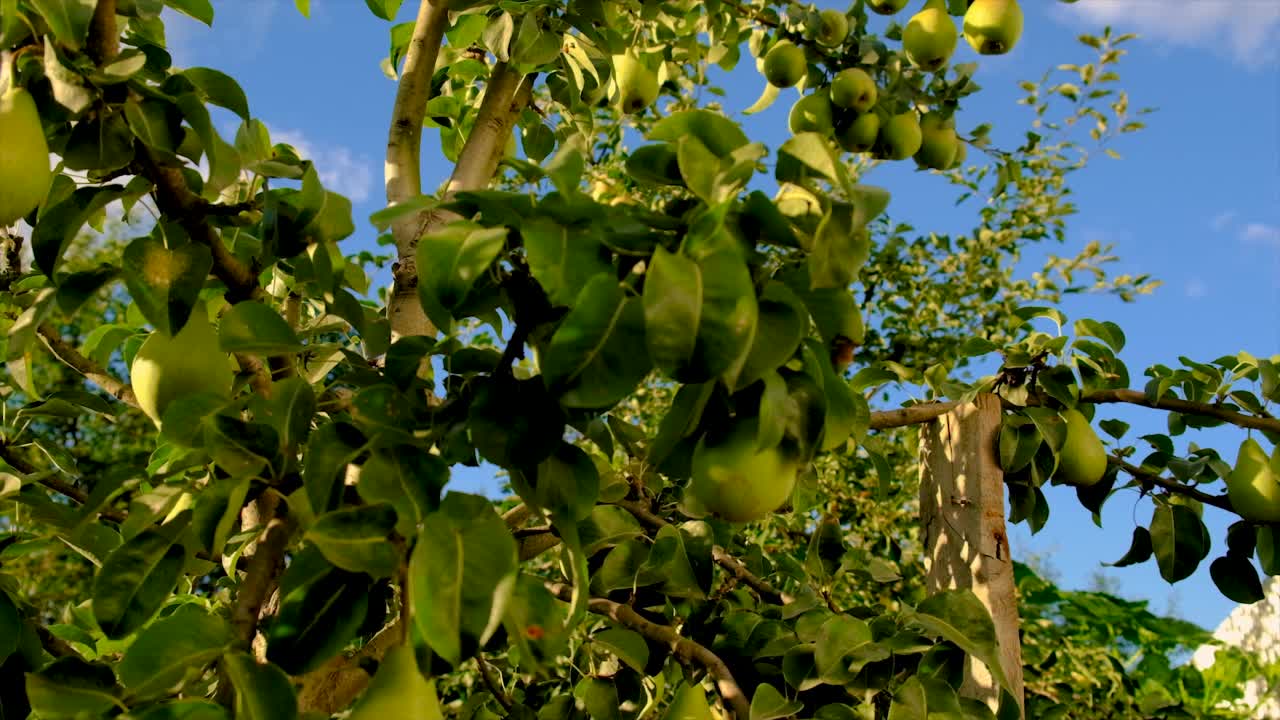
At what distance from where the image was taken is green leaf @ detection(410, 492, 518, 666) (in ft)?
1.99

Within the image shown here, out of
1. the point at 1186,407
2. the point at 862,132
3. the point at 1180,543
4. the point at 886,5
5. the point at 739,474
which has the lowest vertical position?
the point at 739,474

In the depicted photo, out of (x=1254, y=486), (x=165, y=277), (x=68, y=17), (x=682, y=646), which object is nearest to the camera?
(x=68, y=17)

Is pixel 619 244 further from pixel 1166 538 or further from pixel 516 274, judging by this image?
pixel 1166 538

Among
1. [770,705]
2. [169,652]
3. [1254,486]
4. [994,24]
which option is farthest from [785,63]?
[169,652]

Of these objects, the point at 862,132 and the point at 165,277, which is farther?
the point at 862,132

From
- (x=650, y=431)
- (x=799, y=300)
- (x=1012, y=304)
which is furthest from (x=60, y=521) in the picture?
(x=1012, y=304)

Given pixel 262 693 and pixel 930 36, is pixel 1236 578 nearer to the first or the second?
pixel 930 36

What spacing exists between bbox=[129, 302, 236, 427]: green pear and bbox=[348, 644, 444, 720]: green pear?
35cm

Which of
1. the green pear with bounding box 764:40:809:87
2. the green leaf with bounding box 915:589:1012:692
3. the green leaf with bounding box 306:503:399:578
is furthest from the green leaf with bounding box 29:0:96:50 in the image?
the green pear with bounding box 764:40:809:87

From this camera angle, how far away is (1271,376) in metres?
1.27

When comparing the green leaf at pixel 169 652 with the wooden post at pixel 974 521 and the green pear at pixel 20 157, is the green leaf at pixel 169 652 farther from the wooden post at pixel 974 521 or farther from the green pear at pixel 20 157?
the wooden post at pixel 974 521

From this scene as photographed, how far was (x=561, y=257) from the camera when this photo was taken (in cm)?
67

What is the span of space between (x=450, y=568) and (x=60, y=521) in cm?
57

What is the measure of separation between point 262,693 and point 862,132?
3.99 feet
